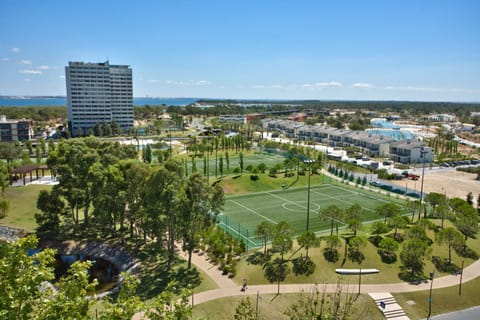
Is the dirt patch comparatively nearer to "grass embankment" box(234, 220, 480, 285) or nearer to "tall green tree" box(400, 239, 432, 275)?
"grass embankment" box(234, 220, 480, 285)

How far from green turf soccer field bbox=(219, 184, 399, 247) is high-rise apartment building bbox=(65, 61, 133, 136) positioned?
68486 millimetres

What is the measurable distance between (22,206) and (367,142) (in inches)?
2667

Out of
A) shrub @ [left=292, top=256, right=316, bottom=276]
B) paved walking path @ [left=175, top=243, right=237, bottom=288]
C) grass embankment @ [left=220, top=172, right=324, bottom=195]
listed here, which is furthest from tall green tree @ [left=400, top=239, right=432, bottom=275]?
grass embankment @ [left=220, top=172, right=324, bottom=195]

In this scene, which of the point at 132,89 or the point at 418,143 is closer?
the point at 418,143

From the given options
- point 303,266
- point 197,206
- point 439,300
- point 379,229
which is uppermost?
point 197,206

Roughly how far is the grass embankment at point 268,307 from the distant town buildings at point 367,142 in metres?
41.6

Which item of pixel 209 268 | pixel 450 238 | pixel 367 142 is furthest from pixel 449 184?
pixel 209 268

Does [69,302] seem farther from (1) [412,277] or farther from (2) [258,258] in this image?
(1) [412,277]

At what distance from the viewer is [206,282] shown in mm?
24500

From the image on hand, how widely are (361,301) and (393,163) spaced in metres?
55.7

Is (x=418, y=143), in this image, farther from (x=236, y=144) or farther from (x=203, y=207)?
(x=203, y=207)

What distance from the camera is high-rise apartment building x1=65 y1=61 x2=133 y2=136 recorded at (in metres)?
102

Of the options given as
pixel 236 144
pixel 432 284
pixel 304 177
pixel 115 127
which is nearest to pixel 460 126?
pixel 236 144

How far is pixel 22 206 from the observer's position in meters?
39.6
